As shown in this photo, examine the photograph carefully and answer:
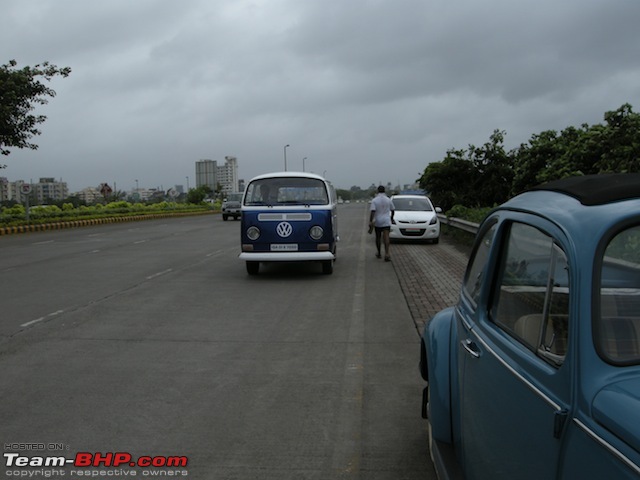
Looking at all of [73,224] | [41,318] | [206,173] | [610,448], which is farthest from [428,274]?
[206,173]

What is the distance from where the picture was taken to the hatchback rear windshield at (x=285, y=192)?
40.0 feet

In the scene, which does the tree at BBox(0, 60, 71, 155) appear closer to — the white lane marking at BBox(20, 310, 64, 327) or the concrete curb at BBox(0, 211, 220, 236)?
the concrete curb at BBox(0, 211, 220, 236)

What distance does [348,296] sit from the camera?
997cm

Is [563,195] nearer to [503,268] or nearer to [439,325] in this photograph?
[503,268]

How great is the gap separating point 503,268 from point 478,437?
30.7 inches

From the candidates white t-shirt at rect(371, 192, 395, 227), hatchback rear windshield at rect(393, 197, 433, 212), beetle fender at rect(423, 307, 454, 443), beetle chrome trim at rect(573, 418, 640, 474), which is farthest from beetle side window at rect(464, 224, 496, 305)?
hatchback rear windshield at rect(393, 197, 433, 212)

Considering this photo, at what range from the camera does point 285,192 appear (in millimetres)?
12281

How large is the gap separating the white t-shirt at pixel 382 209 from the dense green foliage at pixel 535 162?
11.1 feet

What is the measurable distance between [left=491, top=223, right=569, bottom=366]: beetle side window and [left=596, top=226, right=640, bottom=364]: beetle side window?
Result: 131 millimetres

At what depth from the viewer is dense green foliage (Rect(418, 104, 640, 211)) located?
11844 millimetres

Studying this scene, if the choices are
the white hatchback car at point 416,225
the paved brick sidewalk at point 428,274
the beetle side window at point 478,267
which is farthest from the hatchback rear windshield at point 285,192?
the beetle side window at point 478,267

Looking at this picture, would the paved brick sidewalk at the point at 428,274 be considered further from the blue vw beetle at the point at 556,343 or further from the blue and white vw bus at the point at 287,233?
the blue vw beetle at the point at 556,343

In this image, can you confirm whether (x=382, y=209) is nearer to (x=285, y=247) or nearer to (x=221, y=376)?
(x=285, y=247)

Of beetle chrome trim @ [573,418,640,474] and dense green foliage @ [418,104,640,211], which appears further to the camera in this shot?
dense green foliage @ [418,104,640,211]
